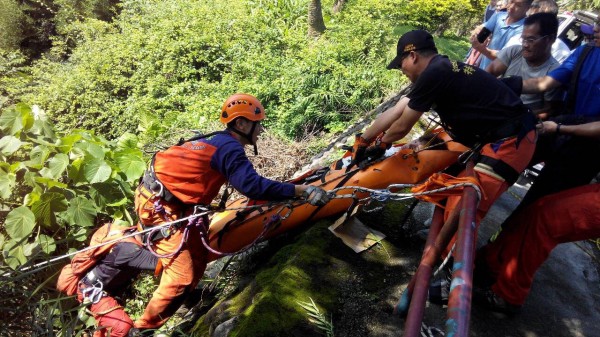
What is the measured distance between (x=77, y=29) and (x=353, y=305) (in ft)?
47.9

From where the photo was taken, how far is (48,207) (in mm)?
3902

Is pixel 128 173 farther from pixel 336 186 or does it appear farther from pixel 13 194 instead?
pixel 336 186

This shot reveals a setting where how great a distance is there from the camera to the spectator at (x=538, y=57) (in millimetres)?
3201

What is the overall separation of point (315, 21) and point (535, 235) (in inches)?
383

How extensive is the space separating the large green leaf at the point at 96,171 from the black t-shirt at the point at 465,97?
3227mm

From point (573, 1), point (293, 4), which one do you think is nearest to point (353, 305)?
point (293, 4)

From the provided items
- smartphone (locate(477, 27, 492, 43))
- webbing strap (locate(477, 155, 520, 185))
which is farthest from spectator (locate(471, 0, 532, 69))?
webbing strap (locate(477, 155, 520, 185))

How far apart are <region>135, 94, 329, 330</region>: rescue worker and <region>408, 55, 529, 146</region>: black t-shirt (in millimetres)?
1068

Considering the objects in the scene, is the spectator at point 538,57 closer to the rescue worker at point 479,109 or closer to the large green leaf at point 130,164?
the rescue worker at point 479,109

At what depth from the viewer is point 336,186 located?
3.52 metres

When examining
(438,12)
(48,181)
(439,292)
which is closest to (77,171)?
(48,181)

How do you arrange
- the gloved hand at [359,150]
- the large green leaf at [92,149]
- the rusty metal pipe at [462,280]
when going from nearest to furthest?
the rusty metal pipe at [462,280] < the gloved hand at [359,150] < the large green leaf at [92,149]

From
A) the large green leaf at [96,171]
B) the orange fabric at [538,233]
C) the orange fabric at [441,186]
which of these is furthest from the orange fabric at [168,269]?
the orange fabric at [538,233]

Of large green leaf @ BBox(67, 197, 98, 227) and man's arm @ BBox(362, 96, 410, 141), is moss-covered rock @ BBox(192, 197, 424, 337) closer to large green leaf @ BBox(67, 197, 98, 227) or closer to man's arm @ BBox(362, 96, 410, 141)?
man's arm @ BBox(362, 96, 410, 141)
